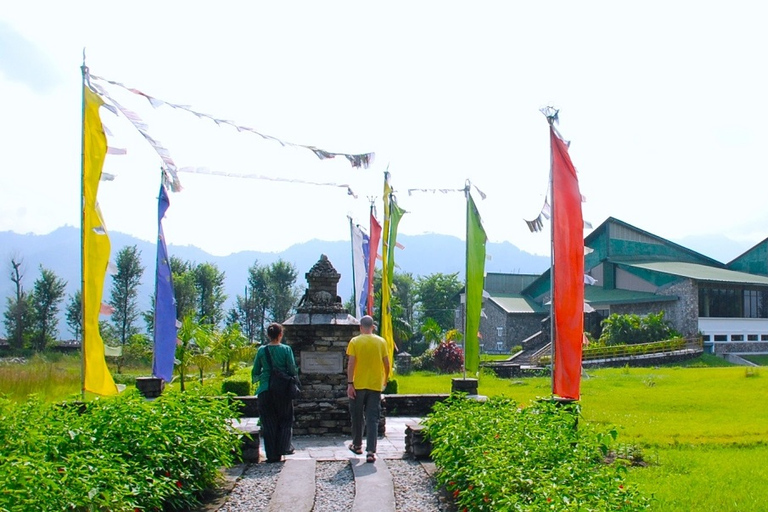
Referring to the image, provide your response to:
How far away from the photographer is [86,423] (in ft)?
22.1

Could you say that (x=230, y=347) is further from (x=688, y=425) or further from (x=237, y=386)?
(x=688, y=425)

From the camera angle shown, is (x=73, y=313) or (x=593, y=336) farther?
(x=73, y=313)

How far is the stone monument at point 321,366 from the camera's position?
449 inches

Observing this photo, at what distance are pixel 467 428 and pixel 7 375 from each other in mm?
13307

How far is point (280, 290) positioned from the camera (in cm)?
6384

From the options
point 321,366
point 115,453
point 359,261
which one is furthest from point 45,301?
point 115,453

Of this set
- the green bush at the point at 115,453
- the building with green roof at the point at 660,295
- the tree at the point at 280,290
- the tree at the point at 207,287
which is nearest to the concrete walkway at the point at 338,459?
the green bush at the point at 115,453

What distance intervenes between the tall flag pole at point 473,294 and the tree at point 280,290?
50200mm

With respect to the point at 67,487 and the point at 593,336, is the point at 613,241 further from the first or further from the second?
the point at 67,487

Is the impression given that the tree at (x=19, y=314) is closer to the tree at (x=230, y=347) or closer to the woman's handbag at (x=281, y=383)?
the tree at (x=230, y=347)

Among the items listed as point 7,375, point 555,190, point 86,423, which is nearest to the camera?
point 86,423

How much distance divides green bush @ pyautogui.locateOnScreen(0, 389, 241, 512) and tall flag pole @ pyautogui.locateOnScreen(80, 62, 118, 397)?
1.60m

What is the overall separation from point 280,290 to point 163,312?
50029 millimetres

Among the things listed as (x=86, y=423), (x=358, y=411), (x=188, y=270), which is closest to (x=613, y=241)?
(x=188, y=270)
